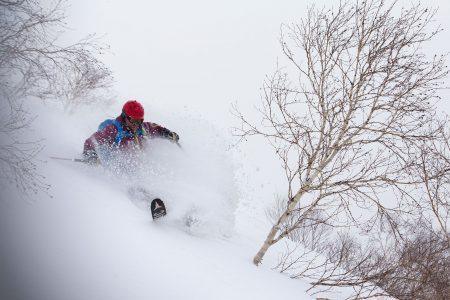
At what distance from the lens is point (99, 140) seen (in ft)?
19.5

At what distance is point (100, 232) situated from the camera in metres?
3.91

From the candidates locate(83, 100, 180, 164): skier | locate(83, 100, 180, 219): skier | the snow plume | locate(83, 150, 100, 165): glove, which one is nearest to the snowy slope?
the snow plume

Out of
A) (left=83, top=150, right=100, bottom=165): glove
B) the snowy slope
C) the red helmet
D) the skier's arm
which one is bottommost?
the snowy slope

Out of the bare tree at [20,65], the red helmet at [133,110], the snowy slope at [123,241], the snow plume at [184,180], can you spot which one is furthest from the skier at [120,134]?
the bare tree at [20,65]

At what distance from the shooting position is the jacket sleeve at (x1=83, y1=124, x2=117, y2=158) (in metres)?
5.84

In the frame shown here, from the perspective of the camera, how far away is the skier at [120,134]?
19.3 feet

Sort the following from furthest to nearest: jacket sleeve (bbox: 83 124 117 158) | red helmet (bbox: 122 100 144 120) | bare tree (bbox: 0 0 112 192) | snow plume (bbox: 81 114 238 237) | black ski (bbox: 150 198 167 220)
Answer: red helmet (bbox: 122 100 144 120) → jacket sleeve (bbox: 83 124 117 158) → snow plume (bbox: 81 114 238 237) → bare tree (bbox: 0 0 112 192) → black ski (bbox: 150 198 167 220)

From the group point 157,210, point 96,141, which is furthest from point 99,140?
point 157,210

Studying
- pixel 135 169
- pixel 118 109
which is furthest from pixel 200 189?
pixel 118 109

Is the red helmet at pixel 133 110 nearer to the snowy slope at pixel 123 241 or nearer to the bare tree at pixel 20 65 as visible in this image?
the snowy slope at pixel 123 241

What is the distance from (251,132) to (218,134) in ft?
8.66

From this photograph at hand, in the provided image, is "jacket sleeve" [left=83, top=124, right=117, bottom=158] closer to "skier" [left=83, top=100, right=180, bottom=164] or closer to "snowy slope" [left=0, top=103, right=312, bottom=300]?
"skier" [left=83, top=100, right=180, bottom=164]

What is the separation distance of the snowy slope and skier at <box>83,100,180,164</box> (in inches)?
14.6

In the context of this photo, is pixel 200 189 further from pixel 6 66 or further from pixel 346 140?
pixel 6 66
